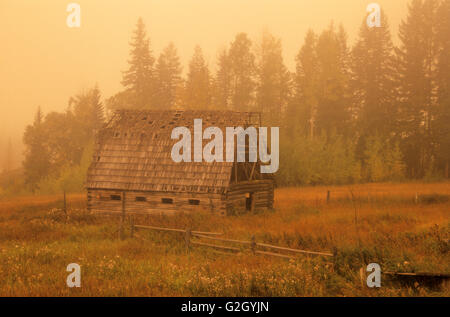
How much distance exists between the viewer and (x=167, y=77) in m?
55.8

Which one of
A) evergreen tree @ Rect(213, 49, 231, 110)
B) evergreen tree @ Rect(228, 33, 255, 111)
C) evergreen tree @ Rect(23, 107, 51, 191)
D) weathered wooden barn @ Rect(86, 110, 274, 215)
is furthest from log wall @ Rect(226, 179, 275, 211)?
evergreen tree @ Rect(23, 107, 51, 191)

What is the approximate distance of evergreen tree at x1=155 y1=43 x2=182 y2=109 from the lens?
5533 cm

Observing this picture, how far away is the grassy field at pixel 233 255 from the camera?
9867 millimetres

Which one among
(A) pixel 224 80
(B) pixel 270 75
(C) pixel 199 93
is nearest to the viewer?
(C) pixel 199 93

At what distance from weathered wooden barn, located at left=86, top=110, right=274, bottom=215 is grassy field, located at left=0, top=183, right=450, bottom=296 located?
4.41 feet

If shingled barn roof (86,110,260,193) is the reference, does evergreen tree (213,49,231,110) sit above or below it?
above

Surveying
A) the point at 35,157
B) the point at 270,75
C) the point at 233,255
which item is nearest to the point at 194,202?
the point at 233,255

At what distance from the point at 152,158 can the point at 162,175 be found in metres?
1.45

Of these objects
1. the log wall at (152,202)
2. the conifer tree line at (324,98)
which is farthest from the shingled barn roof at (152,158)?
the conifer tree line at (324,98)

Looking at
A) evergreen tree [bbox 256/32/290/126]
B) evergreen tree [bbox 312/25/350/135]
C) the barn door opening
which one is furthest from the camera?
evergreen tree [bbox 256/32/290/126]

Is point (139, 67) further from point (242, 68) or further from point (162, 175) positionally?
point (162, 175)

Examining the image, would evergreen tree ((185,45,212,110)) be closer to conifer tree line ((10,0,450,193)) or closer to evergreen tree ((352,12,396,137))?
conifer tree line ((10,0,450,193))
